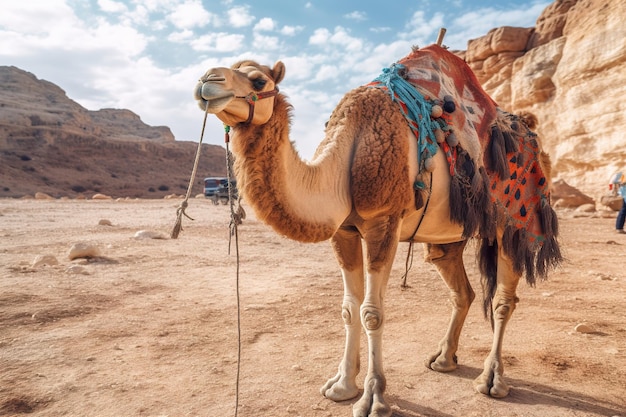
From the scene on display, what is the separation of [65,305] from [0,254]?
152 inches

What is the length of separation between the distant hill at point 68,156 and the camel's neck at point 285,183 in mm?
39414

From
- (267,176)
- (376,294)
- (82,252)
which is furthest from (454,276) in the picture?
(82,252)

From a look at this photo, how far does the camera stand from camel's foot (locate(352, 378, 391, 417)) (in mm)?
2949

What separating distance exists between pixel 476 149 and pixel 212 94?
2289 mm

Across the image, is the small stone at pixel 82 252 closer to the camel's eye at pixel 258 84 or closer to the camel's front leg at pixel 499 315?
the camel's eye at pixel 258 84

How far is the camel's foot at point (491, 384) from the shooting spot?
336 centimetres

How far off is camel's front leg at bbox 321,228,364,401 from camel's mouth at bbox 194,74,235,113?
1.42 metres

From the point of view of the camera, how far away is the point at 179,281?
6742 millimetres

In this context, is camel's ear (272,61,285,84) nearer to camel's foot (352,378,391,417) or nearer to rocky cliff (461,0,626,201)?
camel's foot (352,378,391,417)

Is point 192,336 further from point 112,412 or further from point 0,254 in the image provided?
point 0,254

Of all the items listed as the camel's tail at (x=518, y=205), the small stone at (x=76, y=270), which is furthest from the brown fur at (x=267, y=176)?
the small stone at (x=76, y=270)

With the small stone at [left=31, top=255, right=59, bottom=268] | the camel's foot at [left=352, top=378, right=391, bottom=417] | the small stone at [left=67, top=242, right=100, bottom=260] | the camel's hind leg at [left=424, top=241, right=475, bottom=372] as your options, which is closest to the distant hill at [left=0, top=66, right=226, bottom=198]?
the small stone at [left=67, top=242, right=100, bottom=260]

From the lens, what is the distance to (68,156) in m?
52.1

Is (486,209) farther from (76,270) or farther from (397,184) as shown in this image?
(76,270)
